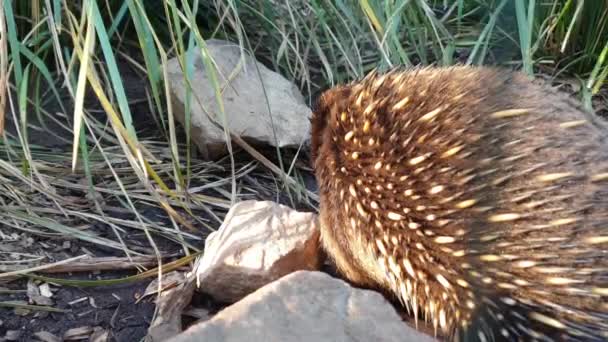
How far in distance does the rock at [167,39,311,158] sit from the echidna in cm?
56

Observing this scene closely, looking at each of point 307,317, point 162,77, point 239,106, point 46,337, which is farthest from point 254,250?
point 162,77

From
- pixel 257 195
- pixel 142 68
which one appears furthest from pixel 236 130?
pixel 142 68

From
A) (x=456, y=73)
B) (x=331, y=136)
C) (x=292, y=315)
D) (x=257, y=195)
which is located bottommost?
(x=257, y=195)

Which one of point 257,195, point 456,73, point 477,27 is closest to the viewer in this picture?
point 456,73

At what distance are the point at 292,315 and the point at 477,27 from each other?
5.70 ft

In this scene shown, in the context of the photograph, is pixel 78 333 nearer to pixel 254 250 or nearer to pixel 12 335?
pixel 12 335

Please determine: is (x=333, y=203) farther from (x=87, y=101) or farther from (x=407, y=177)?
(x=87, y=101)

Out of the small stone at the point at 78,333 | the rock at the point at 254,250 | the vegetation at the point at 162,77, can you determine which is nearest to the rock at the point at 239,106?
the vegetation at the point at 162,77

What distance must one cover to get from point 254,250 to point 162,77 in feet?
2.75

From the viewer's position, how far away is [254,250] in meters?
2.27

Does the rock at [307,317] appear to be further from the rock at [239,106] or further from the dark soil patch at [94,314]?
the rock at [239,106]

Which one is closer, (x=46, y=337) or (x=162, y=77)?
(x=46, y=337)

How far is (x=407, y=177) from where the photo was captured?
2.04 metres

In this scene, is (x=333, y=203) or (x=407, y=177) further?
(x=333, y=203)
